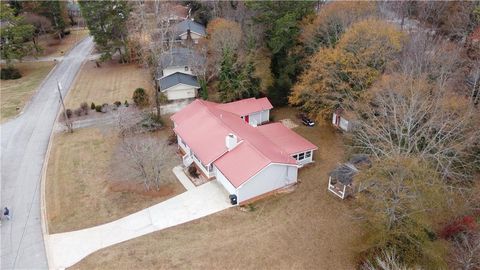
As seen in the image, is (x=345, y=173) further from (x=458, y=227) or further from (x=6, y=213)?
(x=6, y=213)

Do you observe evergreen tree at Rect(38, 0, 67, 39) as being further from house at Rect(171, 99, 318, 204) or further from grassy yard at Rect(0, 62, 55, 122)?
house at Rect(171, 99, 318, 204)

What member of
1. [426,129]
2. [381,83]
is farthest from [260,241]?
[381,83]

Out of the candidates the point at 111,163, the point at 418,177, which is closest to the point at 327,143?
the point at 418,177

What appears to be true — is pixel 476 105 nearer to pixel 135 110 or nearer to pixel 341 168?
pixel 341 168

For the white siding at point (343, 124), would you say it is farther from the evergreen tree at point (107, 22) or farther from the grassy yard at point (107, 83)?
the evergreen tree at point (107, 22)

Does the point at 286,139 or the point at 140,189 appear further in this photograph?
the point at 286,139

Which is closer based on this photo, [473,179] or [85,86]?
[473,179]

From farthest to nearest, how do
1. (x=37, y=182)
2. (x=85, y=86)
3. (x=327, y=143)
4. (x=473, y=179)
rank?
(x=85, y=86) → (x=327, y=143) → (x=37, y=182) → (x=473, y=179)

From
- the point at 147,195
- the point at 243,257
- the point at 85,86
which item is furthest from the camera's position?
the point at 85,86
